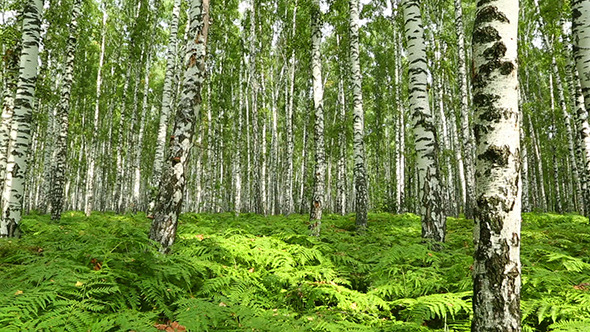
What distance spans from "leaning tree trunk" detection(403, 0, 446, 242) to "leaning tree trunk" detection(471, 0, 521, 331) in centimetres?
314

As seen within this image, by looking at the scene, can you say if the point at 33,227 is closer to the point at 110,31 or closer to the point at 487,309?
the point at 487,309

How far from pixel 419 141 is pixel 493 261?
3820 mm

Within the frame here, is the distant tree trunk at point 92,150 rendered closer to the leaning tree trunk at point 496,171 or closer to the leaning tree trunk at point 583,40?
the leaning tree trunk at point 496,171

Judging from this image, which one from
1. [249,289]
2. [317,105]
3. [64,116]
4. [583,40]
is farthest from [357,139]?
[64,116]

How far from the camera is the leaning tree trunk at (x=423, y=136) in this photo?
5.40 meters

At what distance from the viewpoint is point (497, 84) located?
229cm

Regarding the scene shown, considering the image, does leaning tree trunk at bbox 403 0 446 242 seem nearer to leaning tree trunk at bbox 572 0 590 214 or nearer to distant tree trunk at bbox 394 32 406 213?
leaning tree trunk at bbox 572 0 590 214

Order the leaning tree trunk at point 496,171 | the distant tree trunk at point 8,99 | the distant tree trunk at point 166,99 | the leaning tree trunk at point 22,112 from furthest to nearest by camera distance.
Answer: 1. the distant tree trunk at point 166,99
2. the distant tree trunk at point 8,99
3. the leaning tree trunk at point 22,112
4. the leaning tree trunk at point 496,171

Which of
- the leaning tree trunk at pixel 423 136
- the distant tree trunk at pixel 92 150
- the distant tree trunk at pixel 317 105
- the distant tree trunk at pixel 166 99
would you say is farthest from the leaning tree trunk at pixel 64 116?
the leaning tree trunk at pixel 423 136

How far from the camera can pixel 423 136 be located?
561 cm

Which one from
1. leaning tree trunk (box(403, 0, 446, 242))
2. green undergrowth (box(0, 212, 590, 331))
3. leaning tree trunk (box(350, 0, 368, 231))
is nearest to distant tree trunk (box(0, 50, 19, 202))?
green undergrowth (box(0, 212, 590, 331))

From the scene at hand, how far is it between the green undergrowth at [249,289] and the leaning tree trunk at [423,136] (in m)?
0.88

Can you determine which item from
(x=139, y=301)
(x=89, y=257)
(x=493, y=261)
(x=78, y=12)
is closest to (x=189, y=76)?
(x=89, y=257)

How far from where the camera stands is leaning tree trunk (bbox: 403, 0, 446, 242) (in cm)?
540
